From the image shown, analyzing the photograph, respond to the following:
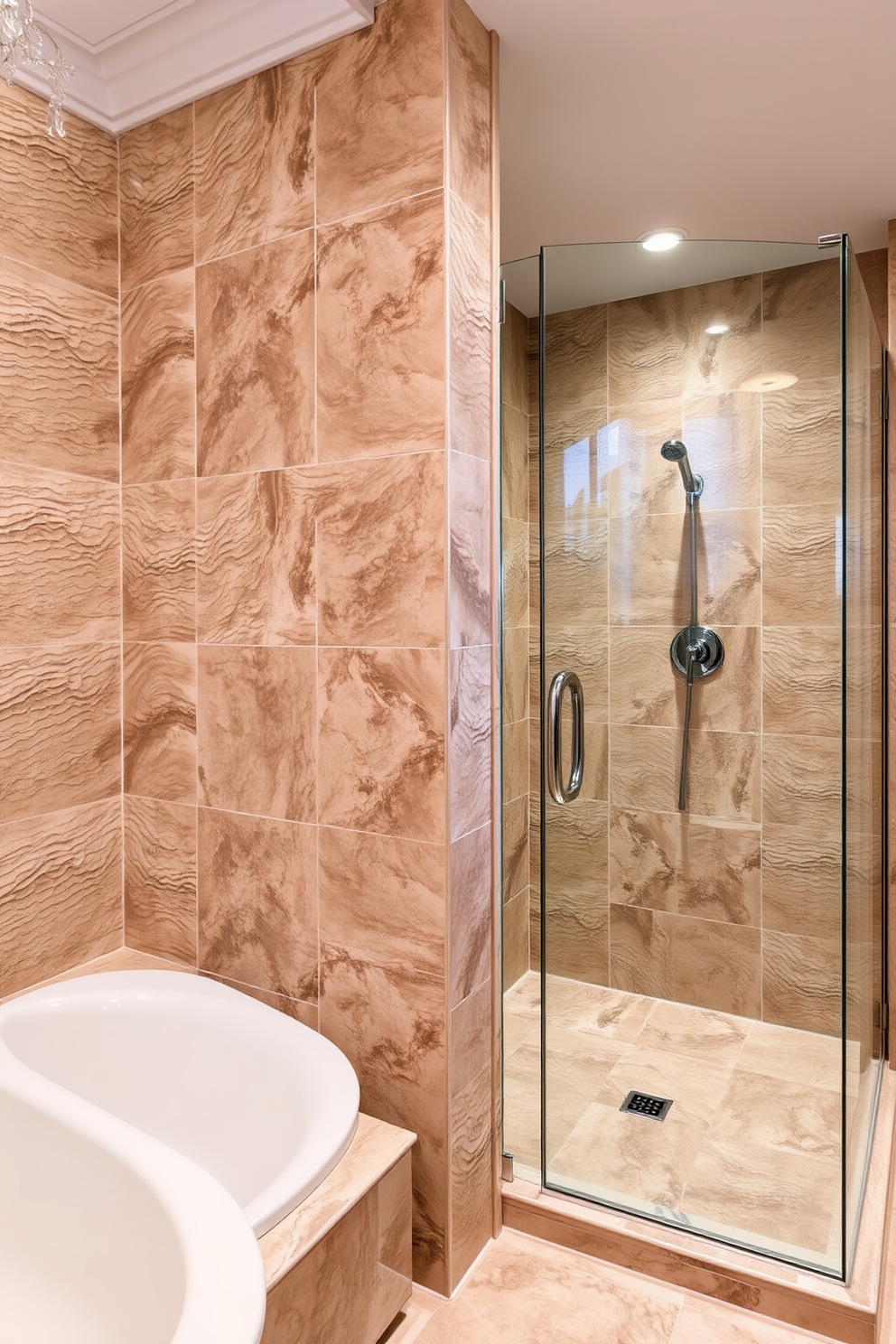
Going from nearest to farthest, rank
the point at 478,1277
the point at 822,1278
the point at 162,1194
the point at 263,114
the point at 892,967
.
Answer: the point at 162,1194 < the point at 822,1278 < the point at 478,1277 < the point at 263,114 < the point at 892,967

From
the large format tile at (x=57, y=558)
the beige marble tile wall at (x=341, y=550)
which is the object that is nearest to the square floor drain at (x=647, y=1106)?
the beige marble tile wall at (x=341, y=550)

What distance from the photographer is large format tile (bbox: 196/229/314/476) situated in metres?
1.79

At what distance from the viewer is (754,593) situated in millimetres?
1767

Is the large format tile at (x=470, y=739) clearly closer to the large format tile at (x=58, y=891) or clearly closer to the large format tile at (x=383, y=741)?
the large format tile at (x=383, y=741)

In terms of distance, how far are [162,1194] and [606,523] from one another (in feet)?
4.74

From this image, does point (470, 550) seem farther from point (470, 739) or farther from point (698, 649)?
point (698, 649)

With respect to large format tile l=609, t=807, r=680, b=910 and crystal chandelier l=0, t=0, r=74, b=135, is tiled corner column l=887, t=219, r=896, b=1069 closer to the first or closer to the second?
large format tile l=609, t=807, r=680, b=910

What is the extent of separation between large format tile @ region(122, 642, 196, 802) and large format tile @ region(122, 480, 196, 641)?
0.05 meters

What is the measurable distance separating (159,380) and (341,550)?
0.75 m

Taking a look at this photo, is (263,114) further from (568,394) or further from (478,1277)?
(478,1277)

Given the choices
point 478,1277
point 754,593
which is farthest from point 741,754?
point 478,1277

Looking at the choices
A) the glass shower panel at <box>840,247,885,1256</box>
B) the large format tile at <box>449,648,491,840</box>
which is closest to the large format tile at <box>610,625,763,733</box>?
the glass shower panel at <box>840,247,885,1256</box>

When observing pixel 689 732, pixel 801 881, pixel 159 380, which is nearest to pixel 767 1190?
→ pixel 801 881

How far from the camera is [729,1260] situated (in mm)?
1653
